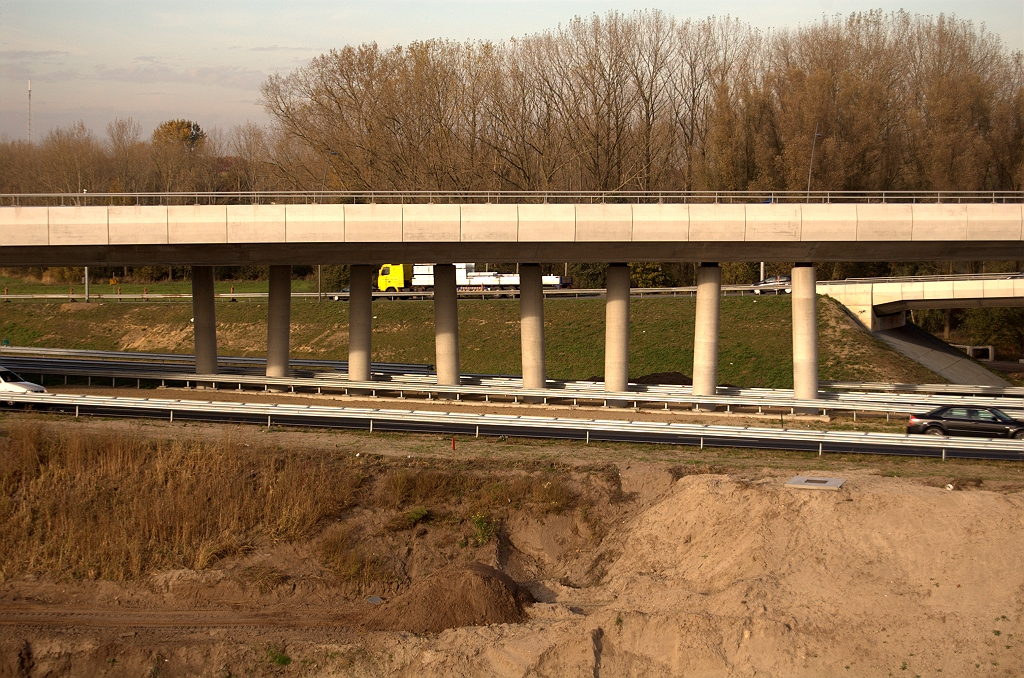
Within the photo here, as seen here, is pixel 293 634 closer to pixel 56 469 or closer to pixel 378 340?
pixel 56 469

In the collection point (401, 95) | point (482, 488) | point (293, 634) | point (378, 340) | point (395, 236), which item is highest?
point (401, 95)

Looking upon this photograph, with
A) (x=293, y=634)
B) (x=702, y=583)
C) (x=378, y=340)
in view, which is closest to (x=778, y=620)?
(x=702, y=583)

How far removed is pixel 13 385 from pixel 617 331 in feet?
65.3

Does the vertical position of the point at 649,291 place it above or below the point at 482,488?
above

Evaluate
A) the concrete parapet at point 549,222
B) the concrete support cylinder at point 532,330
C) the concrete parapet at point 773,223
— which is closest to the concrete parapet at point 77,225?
the concrete parapet at point 549,222

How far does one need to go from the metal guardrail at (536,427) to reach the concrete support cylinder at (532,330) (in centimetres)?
625

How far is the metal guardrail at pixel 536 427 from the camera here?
22234 mm

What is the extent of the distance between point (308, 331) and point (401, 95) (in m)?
21.4

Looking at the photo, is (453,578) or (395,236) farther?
(395,236)

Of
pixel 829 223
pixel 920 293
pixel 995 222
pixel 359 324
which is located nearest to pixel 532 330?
pixel 359 324

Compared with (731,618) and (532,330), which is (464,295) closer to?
(532,330)

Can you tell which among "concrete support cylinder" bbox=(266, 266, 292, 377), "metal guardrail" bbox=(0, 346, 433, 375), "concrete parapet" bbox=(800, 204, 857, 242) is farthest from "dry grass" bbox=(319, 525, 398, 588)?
"metal guardrail" bbox=(0, 346, 433, 375)

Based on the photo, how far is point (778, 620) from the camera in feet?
43.5

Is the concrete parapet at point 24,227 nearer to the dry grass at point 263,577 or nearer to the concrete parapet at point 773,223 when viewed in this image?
the dry grass at point 263,577
